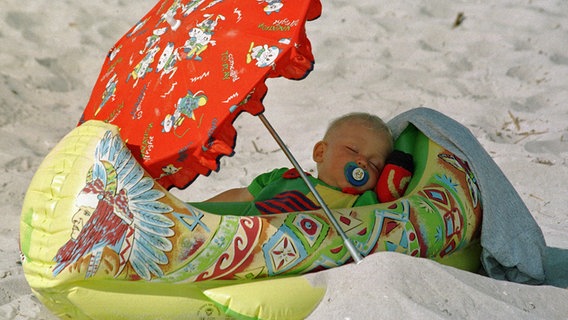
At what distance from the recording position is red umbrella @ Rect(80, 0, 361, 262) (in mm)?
2492

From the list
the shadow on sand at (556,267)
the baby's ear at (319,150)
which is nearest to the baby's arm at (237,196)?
the baby's ear at (319,150)

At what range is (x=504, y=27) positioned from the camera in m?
5.96

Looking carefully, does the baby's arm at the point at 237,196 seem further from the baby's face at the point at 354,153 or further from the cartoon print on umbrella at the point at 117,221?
the cartoon print on umbrella at the point at 117,221

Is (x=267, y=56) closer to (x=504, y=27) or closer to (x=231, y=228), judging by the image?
(x=231, y=228)

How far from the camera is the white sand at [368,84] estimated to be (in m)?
4.26

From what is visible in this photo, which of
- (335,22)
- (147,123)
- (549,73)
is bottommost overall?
(549,73)

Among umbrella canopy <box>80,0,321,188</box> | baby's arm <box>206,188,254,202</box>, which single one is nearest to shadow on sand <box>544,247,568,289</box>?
baby's arm <box>206,188,254,202</box>

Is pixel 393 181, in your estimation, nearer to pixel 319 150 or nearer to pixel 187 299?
pixel 319 150

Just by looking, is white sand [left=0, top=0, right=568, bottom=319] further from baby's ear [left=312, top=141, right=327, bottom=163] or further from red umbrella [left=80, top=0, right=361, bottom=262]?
baby's ear [left=312, top=141, right=327, bottom=163]

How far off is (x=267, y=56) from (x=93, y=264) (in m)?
0.78

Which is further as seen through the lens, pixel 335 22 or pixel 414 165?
pixel 335 22

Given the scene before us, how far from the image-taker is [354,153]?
10.9 feet

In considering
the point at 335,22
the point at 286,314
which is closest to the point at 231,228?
the point at 286,314

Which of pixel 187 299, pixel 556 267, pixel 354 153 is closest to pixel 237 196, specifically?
pixel 354 153
